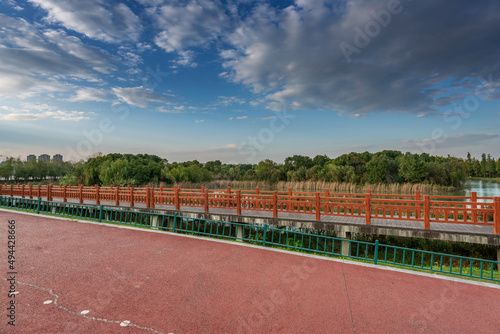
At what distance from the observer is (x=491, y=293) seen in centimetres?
489

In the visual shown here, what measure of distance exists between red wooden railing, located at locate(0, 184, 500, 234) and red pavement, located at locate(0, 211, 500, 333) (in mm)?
4311

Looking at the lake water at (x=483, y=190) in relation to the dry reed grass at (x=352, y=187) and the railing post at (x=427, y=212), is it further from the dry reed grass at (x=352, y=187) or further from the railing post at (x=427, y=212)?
the railing post at (x=427, y=212)

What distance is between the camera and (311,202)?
34.9 feet

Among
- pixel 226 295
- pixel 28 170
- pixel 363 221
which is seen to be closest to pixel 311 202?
pixel 363 221

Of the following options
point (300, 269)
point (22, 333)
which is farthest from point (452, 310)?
point (22, 333)

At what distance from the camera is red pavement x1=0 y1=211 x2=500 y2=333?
3631mm

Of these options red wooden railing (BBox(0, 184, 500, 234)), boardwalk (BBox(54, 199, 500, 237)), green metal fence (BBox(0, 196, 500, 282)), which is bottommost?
green metal fence (BBox(0, 196, 500, 282))

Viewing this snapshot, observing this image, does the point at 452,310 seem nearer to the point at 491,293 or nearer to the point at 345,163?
the point at 491,293

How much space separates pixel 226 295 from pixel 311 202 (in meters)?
6.89

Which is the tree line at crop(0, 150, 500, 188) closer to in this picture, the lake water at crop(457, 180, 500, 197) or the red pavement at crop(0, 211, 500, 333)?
the lake water at crop(457, 180, 500, 197)

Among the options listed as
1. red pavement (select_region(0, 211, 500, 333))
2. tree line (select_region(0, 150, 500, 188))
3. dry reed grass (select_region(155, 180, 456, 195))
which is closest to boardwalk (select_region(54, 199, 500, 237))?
red pavement (select_region(0, 211, 500, 333))

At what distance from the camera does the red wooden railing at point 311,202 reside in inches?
353

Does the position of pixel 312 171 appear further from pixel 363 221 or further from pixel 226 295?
pixel 226 295

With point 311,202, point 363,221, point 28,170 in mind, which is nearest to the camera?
point 363,221
